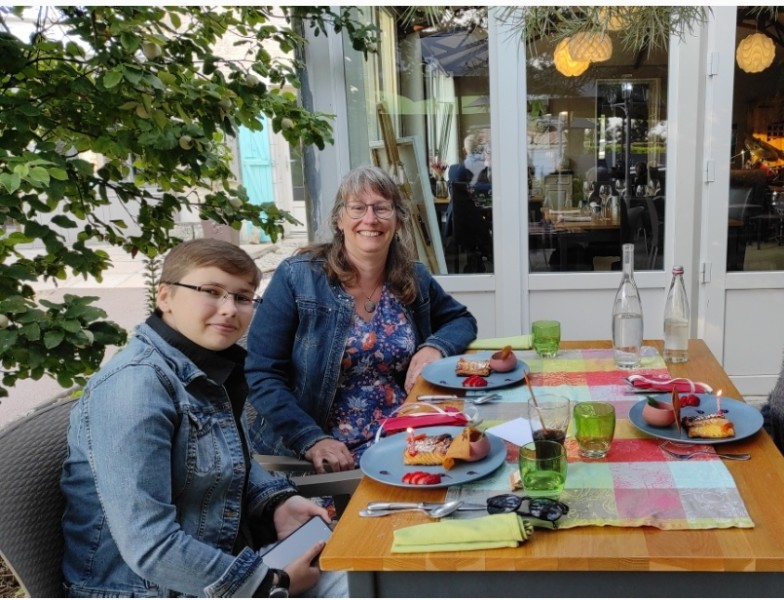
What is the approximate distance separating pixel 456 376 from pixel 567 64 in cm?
239

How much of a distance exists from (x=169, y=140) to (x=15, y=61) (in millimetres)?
362

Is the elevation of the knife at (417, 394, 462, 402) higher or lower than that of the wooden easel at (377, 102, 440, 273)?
lower

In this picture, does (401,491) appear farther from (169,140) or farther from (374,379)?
(169,140)

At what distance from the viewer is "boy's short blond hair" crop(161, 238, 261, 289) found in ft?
4.30

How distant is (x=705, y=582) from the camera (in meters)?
0.96

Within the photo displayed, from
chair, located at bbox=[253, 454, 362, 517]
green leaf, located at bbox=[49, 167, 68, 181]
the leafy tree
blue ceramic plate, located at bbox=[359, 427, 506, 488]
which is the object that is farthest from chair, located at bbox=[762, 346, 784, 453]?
green leaf, located at bbox=[49, 167, 68, 181]

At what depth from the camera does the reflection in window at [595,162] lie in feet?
11.8

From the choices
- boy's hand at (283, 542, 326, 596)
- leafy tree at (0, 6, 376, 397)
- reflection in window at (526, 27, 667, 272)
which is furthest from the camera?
reflection in window at (526, 27, 667, 272)

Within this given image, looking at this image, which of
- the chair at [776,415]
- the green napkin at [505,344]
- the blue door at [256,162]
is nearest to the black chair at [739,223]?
the green napkin at [505,344]

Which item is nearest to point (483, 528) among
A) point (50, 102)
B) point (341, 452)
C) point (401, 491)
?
point (401, 491)

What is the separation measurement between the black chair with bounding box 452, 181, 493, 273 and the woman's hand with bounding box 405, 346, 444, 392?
5.93 ft

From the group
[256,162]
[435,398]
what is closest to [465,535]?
[435,398]

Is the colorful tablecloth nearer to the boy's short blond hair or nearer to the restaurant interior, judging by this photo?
the boy's short blond hair

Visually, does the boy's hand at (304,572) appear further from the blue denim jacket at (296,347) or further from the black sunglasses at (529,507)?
the blue denim jacket at (296,347)
